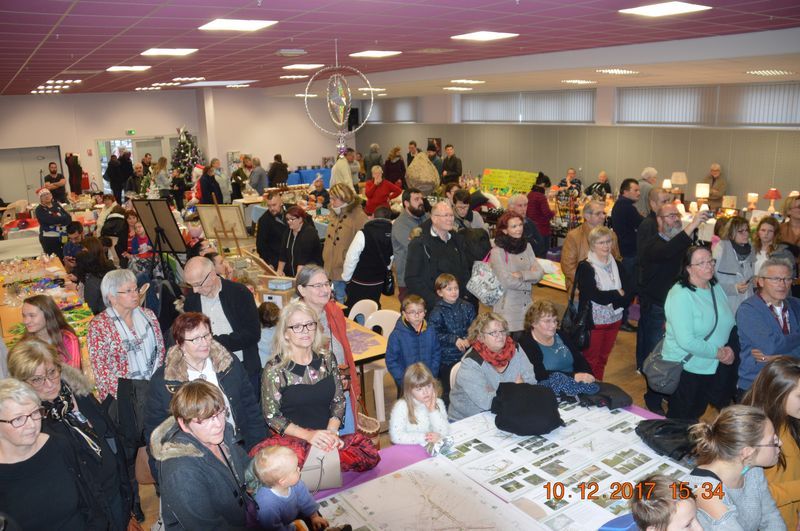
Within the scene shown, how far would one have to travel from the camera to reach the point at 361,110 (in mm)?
22062

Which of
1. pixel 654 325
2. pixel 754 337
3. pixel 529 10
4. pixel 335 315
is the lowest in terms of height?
pixel 654 325

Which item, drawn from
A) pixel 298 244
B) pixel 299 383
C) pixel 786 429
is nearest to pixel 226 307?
pixel 299 383

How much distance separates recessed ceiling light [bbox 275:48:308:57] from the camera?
6902mm

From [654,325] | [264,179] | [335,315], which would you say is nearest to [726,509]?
[335,315]

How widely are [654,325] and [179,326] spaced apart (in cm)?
414

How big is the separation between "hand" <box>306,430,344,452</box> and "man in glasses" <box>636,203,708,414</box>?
11.0 feet

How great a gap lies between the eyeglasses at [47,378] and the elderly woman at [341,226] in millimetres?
3405

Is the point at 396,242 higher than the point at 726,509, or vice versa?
the point at 396,242

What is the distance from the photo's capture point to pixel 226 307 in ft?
12.8

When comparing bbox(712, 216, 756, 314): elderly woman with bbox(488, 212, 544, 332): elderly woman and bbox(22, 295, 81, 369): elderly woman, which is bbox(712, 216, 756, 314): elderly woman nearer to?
bbox(488, 212, 544, 332): elderly woman

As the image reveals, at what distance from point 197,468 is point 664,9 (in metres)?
4.44

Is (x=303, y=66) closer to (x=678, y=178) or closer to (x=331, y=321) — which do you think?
(x=331, y=321)

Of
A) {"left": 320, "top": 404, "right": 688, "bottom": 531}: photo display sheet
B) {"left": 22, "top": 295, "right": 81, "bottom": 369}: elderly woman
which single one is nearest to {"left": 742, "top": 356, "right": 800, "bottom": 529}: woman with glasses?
{"left": 320, "top": 404, "right": 688, "bottom": 531}: photo display sheet

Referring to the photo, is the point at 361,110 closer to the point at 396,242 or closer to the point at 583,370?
the point at 396,242
